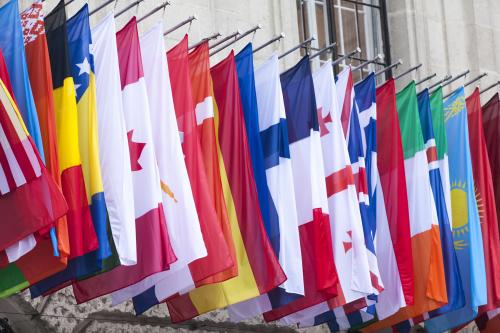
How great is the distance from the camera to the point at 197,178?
53.8ft

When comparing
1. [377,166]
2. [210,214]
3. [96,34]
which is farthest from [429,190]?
[96,34]

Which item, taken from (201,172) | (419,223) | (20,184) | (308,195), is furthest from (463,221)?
(20,184)

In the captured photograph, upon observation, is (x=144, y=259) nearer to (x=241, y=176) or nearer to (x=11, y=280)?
(x=11, y=280)

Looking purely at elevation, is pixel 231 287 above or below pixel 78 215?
below

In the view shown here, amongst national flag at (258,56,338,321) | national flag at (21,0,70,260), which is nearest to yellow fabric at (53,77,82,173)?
national flag at (21,0,70,260)

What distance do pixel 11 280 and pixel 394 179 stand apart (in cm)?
552

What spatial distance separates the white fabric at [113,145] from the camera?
15109 millimetres

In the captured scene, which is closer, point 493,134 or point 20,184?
point 20,184

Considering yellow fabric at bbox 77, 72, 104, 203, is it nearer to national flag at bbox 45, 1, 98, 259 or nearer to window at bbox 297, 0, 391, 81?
national flag at bbox 45, 1, 98, 259

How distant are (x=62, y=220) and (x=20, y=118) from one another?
3.26 ft

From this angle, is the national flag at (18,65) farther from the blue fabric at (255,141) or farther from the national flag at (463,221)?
the national flag at (463,221)

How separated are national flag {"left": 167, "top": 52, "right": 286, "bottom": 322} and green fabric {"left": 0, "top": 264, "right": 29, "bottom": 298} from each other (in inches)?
92.0

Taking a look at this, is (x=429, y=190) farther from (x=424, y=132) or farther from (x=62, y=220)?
(x=62, y=220)

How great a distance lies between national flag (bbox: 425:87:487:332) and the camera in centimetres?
1902
